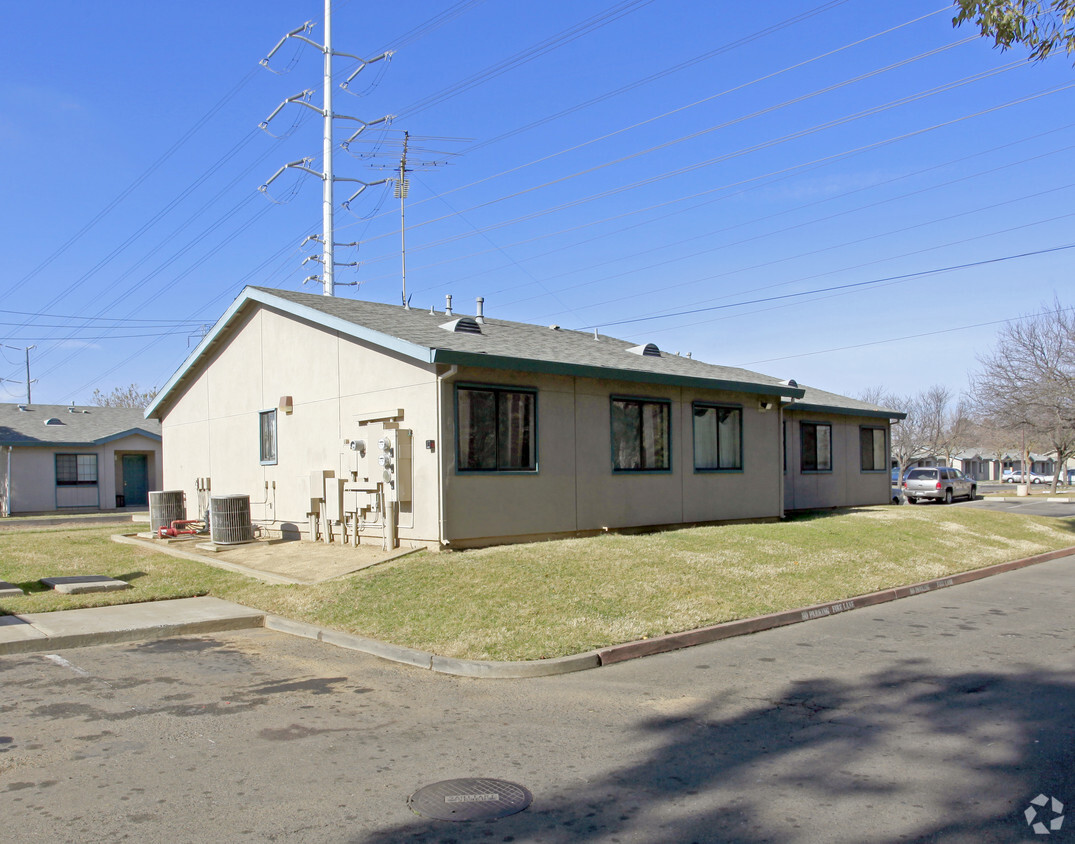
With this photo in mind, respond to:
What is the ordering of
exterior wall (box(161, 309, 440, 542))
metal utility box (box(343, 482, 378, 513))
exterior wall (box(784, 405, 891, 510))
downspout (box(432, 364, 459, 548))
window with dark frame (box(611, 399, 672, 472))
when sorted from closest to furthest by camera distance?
downspout (box(432, 364, 459, 548)) → exterior wall (box(161, 309, 440, 542)) → metal utility box (box(343, 482, 378, 513)) → window with dark frame (box(611, 399, 672, 472)) → exterior wall (box(784, 405, 891, 510))

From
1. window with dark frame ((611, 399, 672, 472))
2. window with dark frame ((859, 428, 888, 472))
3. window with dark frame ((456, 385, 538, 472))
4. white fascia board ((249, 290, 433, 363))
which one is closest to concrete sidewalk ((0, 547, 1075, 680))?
window with dark frame ((456, 385, 538, 472))

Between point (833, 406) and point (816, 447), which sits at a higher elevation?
point (833, 406)

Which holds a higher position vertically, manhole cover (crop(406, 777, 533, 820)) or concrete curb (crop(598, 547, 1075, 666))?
manhole cover (crop(406, 777, 533, 820))

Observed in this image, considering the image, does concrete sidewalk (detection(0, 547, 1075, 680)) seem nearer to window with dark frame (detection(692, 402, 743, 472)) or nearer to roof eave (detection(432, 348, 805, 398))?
roof eave (detection(432, 348, 805, 398))

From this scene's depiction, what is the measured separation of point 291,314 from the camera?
56.8 ft

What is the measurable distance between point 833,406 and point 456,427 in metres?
15.3

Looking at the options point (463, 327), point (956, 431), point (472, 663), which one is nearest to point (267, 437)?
point (463, 327)

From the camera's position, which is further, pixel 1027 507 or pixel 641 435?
pixel 1027 507

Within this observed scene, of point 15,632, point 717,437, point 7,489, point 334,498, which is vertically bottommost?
point 15,632

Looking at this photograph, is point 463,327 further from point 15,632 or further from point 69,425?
point 69,425

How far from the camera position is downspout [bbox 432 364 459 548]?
13.3m

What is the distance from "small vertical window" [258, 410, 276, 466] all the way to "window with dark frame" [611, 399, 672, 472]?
7475mm

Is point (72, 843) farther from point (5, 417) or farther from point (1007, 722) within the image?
point (5, 417)

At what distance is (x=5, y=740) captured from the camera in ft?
19.4
